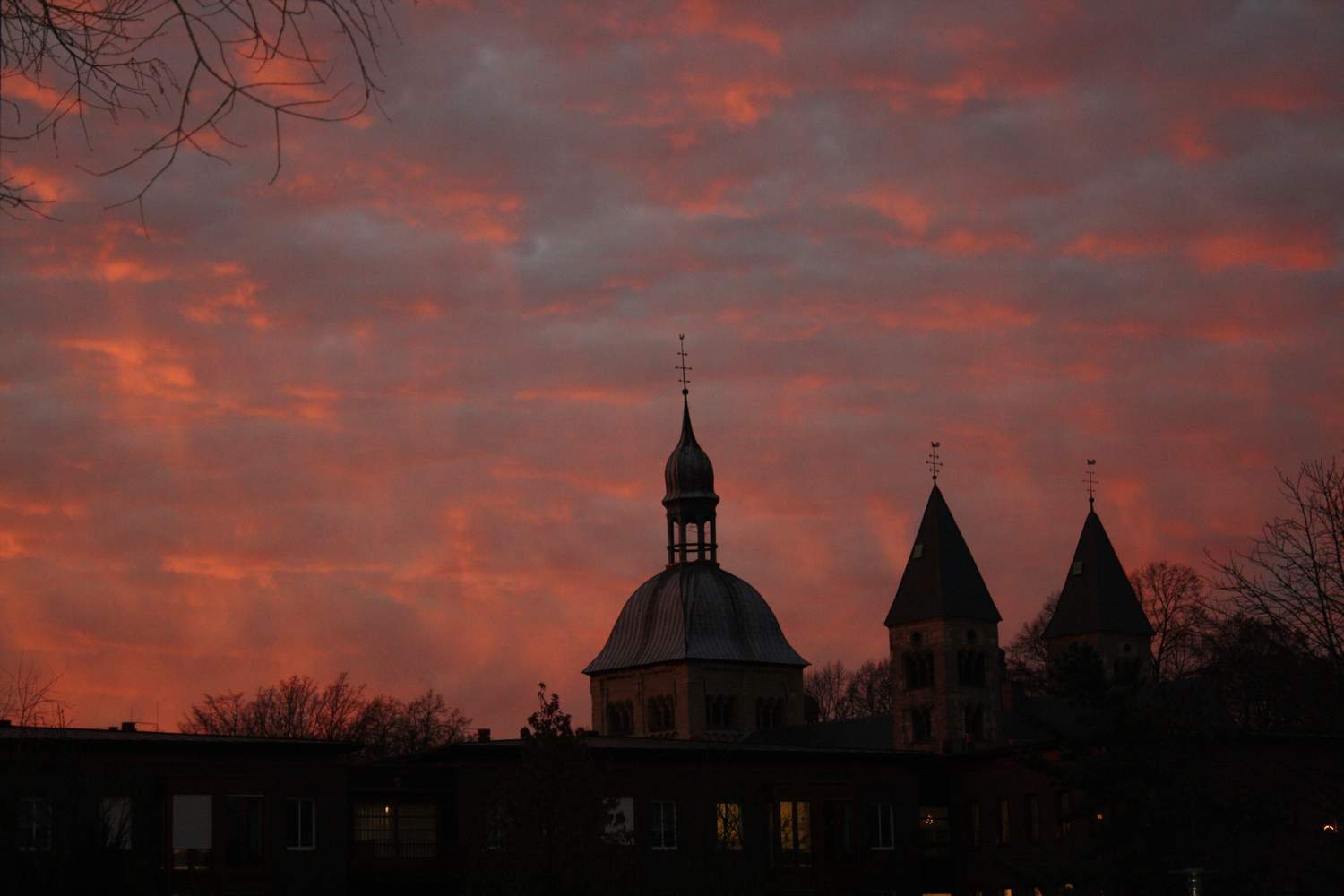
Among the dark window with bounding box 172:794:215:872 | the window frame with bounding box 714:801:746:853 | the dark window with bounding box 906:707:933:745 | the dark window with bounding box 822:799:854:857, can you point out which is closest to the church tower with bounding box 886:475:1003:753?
the dark window with bounding box 906:707:933:745

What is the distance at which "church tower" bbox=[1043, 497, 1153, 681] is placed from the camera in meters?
114

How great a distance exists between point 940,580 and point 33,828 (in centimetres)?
7823

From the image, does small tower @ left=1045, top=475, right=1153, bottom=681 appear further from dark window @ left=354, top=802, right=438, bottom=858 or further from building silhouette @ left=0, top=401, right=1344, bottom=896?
dark window @ left=354, top=802, right=438, bottom=858

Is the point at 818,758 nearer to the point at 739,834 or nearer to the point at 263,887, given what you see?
the point at 739,834

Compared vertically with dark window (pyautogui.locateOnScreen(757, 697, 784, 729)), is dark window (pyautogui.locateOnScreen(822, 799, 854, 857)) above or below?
below

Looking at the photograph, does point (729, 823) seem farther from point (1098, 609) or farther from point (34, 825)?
point (1098, 609)

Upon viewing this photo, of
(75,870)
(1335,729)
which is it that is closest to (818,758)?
(1335,729)

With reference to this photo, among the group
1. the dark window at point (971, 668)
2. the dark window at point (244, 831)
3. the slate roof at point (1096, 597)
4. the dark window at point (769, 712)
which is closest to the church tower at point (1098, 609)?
the slate roof at point (1096, 597)

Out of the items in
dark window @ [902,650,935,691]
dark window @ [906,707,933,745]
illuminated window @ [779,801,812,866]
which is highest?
dark window @ [902,650,935,691]

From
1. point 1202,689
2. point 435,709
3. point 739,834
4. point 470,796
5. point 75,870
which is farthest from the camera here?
point 435,709

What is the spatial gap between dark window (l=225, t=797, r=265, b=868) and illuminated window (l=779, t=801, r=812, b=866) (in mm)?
17990

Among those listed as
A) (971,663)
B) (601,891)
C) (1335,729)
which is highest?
(971,663)

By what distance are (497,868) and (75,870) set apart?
1963cm

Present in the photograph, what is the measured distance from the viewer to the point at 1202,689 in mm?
51094
